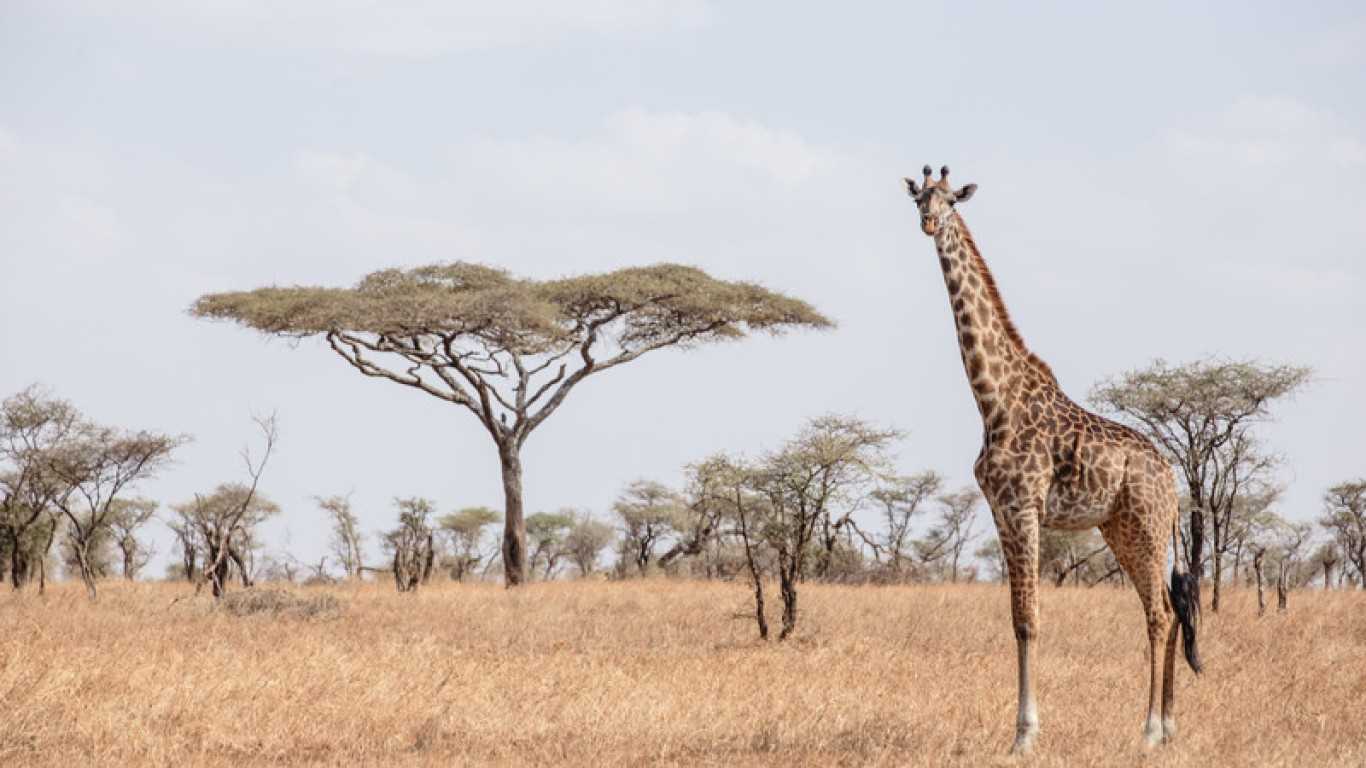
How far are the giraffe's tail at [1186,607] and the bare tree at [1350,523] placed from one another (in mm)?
32102

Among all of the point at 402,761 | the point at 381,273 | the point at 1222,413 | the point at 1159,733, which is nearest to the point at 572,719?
Result: the point at 402,761

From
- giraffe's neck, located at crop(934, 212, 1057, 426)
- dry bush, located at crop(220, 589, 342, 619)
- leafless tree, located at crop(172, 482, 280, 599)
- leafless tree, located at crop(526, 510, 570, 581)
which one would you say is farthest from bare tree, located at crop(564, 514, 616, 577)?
giraffe's neck, located at crop(934, 212, 1057, 426)

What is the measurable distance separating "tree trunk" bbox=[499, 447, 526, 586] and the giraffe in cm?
2078

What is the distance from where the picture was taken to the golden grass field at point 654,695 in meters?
9.59

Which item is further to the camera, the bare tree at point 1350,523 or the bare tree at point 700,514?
the bare tree at point 1350,523

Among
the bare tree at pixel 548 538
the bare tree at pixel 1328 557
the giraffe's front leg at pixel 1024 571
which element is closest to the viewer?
the giraffe's front leg at pixel 1024 571

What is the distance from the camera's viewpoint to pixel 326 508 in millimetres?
38688

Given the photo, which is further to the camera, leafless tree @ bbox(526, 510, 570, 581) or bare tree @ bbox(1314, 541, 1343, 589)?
leafless tree @ bbox(526, 510, 570, 581)

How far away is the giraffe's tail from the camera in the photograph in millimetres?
10445

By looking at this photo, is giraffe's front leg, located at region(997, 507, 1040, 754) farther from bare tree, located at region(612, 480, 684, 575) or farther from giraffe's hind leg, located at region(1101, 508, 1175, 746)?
bare tree, located at region(612, 480, 684, 575)

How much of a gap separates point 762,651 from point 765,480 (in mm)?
8899

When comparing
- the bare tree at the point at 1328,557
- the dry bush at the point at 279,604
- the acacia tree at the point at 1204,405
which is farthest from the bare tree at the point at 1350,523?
the dry bush at the point at 279,604

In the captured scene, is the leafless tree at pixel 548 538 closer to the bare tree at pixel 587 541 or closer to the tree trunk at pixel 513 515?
the bare tree at pixel 587 541

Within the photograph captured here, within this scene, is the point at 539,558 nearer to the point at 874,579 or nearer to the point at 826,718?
the point at 874,579
